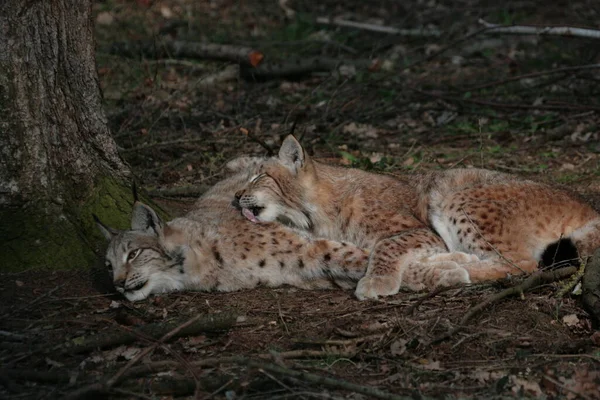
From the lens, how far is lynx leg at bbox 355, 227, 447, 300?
190 inches

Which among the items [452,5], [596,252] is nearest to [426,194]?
[596,252]

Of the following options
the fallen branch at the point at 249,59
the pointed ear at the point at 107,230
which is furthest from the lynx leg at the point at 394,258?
the fallen branch at the point at 249,59

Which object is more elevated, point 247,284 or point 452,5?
point 452,5

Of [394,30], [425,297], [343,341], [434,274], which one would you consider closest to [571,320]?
[425,297]

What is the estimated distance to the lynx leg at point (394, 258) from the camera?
4836mm

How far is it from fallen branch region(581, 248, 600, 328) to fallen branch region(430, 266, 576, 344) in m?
0.18

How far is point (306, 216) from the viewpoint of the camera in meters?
5.78

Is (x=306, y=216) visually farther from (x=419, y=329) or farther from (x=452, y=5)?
(x=452, y=5)

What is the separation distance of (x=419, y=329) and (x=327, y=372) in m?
0.64

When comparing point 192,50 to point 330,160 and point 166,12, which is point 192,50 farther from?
point 330,160

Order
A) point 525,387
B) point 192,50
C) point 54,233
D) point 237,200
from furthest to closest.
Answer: point 192,50 → point 237,200 → point 54,233 → point 525,387

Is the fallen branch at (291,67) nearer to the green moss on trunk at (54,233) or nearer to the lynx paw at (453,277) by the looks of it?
the green moss on trunk at (54,233)

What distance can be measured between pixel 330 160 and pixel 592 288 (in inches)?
133

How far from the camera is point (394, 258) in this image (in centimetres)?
504
